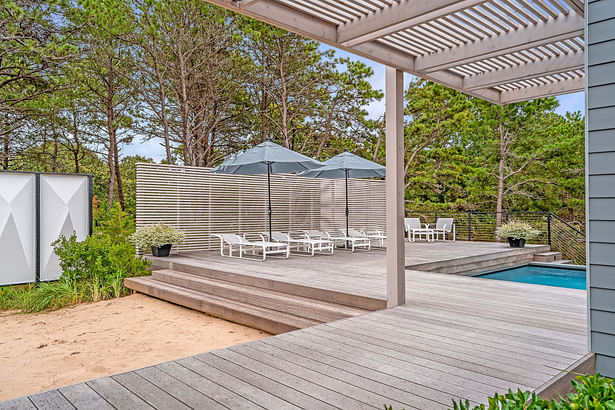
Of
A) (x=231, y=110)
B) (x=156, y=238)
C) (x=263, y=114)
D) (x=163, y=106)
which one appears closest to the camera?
(x=156, y=238)

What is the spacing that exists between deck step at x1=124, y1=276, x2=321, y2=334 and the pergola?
4.15 ft

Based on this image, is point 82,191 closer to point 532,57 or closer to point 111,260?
point 111,260

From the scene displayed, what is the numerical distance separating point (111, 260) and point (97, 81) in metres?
10.0

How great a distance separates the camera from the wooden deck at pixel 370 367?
215 centimetres

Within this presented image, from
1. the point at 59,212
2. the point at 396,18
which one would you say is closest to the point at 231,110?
the point at 59,212

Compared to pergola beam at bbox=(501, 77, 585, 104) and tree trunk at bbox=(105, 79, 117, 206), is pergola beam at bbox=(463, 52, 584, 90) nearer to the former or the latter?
pergola beam at bbox=(501, 77, 585, 104)

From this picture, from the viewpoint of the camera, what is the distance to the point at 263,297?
17.2ft

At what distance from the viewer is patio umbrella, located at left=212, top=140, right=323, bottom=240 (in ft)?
26.0

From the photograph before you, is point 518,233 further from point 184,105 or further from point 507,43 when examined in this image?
point 184,105

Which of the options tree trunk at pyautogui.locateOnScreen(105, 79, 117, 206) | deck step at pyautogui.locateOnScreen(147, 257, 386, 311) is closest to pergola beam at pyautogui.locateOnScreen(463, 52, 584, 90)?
deck step at pyautogui.locateOnScreen(147, 257, 386, 311)

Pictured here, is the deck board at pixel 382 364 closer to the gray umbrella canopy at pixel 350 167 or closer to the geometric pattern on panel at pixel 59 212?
the gray umbrella canopy at pixel 350 167

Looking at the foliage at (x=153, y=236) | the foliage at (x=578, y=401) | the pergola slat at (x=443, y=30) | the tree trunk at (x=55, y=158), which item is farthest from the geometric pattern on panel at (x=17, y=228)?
the tree trunk at (x=55, y=158)

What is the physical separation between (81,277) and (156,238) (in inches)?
58.1

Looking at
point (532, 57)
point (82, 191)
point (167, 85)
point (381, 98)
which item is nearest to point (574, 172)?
point (381, 98)
